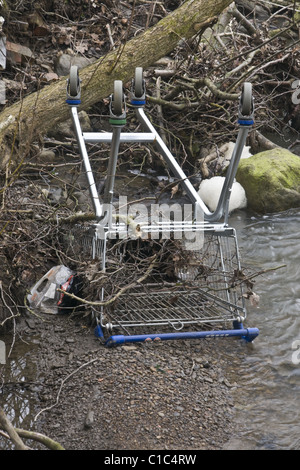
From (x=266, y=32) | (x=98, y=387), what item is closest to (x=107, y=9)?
(x=266, y=32)

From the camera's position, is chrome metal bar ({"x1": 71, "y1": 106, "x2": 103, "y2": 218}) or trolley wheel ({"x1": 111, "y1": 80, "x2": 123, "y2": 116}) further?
chrome metal bar ({"x1": 71, "y1": 106, "x2": 103, "y2": 218})

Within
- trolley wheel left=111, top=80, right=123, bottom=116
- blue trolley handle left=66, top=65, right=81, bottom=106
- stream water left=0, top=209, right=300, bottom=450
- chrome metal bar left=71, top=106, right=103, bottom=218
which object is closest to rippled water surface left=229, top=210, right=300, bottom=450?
stream water left=0, top=209, right=300, bottom=450

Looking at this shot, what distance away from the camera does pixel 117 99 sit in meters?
3.58

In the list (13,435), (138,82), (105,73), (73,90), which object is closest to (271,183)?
(105,73)

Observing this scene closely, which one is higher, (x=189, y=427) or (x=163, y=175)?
(x=163, y=175)

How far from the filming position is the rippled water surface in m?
3.33

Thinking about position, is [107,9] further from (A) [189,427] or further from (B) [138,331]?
(A) [189,427]

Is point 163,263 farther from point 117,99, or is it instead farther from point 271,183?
point 271,183

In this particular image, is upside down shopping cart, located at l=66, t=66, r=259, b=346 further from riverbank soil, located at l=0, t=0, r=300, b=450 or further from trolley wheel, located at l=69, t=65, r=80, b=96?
riverbank soil, located at l=0, t=0, r=300, b=450

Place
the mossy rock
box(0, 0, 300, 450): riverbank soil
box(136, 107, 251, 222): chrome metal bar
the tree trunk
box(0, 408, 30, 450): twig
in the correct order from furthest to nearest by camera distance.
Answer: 1. the mossy rock
2. the tree trunk
3. box(136, 107, 251, 222): chrome metal bar
4. box(0, 0, 300, 450): riverbank soil
5. box(0, 408, 30, 450): twig

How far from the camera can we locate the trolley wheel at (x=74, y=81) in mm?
4148

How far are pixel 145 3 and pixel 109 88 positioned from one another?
3121 millimetres

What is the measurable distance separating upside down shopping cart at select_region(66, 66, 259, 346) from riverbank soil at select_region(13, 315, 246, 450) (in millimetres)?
126

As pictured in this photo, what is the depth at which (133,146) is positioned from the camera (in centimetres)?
686
